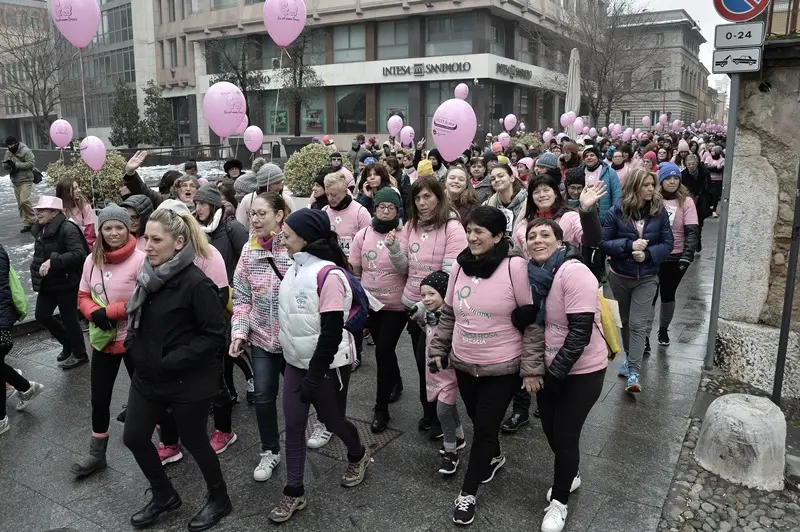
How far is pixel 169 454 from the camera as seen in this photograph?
171 inches

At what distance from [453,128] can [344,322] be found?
5352 mm

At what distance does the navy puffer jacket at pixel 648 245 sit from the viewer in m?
5.35

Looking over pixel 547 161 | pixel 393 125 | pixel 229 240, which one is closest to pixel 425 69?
pixel 393 125

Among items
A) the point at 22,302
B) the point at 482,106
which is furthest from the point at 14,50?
the point at 22,302

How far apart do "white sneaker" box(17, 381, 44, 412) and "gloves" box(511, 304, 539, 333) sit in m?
4.17

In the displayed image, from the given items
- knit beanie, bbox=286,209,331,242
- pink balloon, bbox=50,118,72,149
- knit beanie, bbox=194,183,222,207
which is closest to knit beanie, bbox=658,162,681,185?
knit beanie, bbox=286,209,331,242

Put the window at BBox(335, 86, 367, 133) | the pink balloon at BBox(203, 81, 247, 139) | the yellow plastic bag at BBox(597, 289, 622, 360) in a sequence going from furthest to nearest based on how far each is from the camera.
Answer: the window at BBox(335, 86, 367, 133), the pink balloon at BBox(203, 81, 247, 139), the yellow plastic bag at BBox(597, 289, 622, 360)

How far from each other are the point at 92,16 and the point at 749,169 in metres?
9.59

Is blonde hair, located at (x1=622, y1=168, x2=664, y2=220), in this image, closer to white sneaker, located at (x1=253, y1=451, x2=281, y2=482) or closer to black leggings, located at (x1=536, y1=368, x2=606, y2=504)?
black leggings, located at (x1=536, y1=368, x2=606, y2=504)

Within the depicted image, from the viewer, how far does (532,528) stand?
3498 mm

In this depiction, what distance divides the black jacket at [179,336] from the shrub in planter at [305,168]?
13.1 m

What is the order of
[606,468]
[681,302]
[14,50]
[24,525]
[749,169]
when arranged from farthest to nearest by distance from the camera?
[14,50] → [681,302] → [749,169] → [606,468] → [24,525]

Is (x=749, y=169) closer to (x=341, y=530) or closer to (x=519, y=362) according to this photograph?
(x=519, y=362)

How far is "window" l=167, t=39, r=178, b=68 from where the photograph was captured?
53.0 metres
